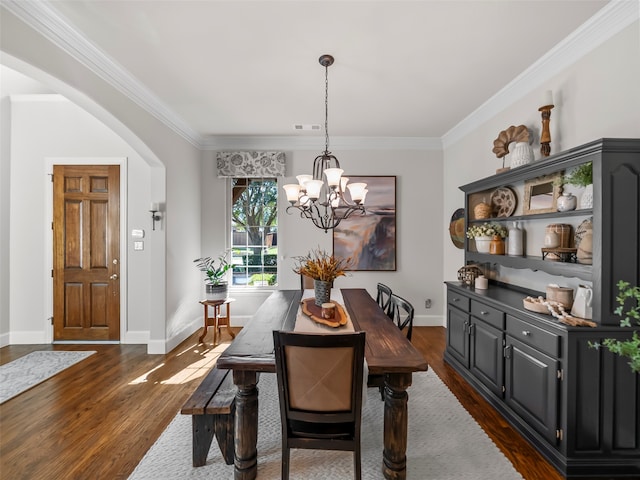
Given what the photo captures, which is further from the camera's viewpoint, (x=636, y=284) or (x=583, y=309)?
(x=583, y=309)

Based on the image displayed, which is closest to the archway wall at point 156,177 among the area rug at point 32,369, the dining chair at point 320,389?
the area rug at point 32,369

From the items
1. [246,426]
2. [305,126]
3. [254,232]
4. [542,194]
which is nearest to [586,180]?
[542,194]

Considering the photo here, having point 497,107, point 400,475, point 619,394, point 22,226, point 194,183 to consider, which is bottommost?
point 400,475

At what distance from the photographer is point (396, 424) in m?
1.72

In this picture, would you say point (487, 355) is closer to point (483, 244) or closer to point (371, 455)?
point (483, 244)

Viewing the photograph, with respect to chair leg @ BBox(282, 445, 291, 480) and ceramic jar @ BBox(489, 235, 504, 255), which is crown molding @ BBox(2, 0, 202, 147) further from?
ceramic jar @ BBox(489, 235, 504, 255)

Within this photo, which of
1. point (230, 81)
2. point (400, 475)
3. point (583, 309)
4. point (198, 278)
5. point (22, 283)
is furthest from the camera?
point (198, 278)

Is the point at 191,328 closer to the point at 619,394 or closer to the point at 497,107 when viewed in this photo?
the point at 619,394

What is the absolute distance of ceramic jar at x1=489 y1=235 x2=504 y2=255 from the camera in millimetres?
2939

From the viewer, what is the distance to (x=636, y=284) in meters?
1.73

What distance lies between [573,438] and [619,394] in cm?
37

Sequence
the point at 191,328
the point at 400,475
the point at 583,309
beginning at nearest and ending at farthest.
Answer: the point at 400,475
the point at 583,309
the point at 191,328

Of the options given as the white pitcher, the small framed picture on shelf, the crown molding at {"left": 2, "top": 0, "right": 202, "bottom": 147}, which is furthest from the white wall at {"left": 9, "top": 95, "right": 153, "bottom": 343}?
the white pitcher

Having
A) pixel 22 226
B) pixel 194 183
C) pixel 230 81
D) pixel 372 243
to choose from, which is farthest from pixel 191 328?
pixel 230 81
